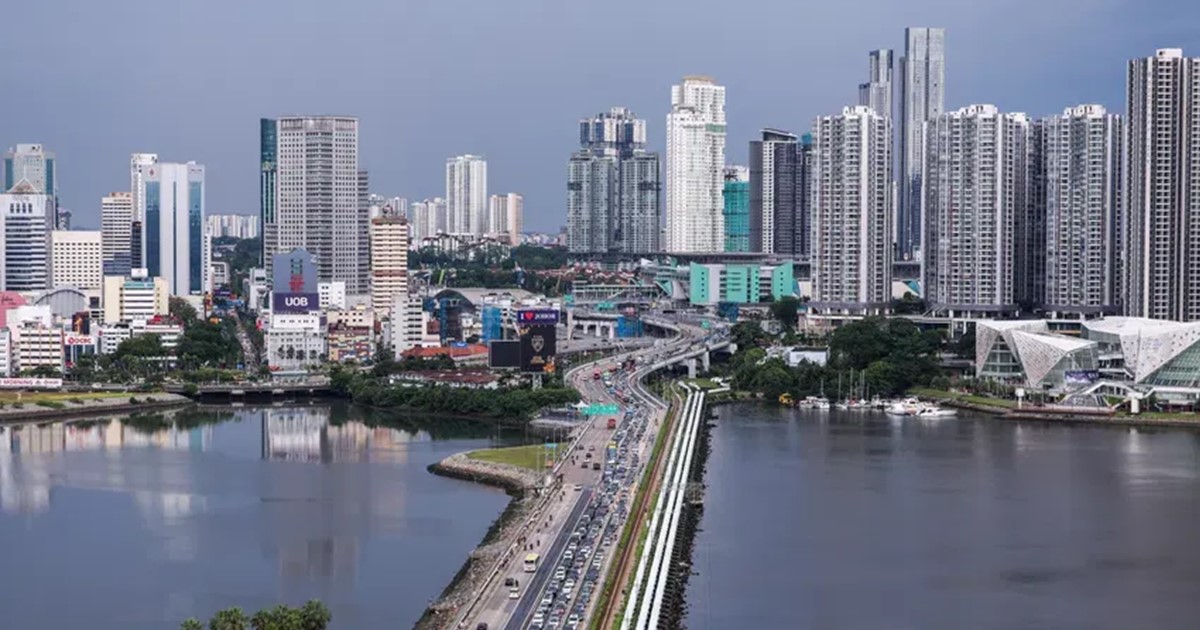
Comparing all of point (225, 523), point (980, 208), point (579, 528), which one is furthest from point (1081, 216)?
point (225, 523)

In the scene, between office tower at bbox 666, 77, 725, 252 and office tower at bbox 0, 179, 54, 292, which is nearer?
office tower at bbox 0, 179, 54, 292

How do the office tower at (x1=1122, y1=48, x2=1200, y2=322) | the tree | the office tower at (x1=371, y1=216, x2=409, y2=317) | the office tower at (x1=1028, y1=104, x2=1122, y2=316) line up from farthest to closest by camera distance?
the office tower at (x1=371, y1=216, x2=409, y2=317) → the tree → the office tower at (x1=1028, y1=104, x2=1122, y2=316) → the office tower at (x1=1122, y1=48, x2=1200, y2=322)

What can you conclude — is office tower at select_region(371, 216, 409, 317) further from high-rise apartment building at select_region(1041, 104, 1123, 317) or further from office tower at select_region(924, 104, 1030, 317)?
high-rise apartment building at select_region(1041, 104, 1123, 317)

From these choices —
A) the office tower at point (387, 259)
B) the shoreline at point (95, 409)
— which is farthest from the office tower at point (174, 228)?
the shoreline at point (95, 409)

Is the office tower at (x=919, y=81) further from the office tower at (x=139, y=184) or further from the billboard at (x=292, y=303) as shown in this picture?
the billboard at (x=292, y=303)

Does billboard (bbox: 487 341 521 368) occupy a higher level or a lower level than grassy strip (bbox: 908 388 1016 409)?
higher

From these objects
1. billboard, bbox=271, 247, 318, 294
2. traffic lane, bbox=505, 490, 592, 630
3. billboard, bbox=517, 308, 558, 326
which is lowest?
traffic lane, bbox=505, 490, 592, 630

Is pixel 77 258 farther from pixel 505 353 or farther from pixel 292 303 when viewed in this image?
pixel 505 353

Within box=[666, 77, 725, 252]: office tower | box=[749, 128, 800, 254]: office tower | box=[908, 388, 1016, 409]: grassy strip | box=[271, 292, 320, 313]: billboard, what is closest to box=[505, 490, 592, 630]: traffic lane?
box=[908, 388, 1016, 409]: grassy strip

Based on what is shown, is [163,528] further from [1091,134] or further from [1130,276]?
[1091,134]
